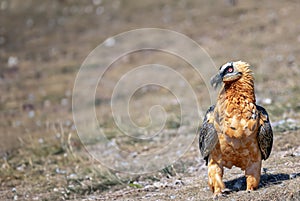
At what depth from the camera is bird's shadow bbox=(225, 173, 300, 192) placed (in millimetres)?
6975

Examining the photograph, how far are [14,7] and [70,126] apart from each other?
12477mm

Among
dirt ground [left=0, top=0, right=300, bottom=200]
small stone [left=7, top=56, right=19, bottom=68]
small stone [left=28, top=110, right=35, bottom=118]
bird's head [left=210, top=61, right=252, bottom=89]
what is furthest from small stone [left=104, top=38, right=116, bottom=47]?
bird's head [left=210, top=61, right=252, bottom=89]

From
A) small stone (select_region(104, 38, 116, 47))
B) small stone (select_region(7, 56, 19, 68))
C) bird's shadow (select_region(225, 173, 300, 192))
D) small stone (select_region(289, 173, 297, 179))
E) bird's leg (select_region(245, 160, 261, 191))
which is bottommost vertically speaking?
bird's shadow (select_region(225, 173, 300, 192))

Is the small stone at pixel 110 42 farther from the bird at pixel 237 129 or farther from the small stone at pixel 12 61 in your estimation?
the bird at pixel 237 129

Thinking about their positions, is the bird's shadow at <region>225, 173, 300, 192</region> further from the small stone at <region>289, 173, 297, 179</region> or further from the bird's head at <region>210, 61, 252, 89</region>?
the bird's head at <region>210, 61, 252, 89</region>

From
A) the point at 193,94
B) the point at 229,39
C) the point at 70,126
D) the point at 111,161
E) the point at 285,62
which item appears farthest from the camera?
the point at 229,39

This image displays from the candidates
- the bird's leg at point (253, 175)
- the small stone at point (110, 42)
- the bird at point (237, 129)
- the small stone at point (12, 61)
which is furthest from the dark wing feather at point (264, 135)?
the small stone at point (110, 42)

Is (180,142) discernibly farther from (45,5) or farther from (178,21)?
(45,5)

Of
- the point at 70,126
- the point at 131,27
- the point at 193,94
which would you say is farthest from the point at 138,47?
the point at 70,126

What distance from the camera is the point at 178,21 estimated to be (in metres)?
22.0

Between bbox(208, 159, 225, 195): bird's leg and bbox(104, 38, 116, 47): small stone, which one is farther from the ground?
bbox(104, 38, 116, 47): small stone

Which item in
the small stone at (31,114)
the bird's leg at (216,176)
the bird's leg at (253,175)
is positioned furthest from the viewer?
the small stone at (31,114)

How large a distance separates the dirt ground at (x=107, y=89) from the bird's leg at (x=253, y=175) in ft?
0.34

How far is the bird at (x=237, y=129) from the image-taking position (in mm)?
6430
